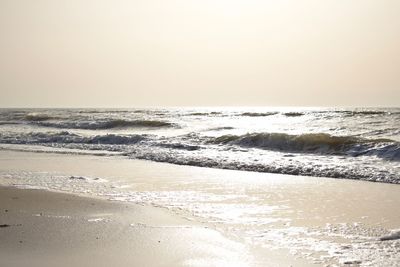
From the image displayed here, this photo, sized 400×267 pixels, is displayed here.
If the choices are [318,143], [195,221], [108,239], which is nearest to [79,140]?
[318,143]

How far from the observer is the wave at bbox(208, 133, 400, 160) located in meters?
13.2

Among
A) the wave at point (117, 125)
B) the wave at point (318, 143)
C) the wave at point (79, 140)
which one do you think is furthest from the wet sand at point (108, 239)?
the wave at point (117, 125)

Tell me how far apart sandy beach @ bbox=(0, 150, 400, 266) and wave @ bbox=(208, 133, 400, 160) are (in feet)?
15.7

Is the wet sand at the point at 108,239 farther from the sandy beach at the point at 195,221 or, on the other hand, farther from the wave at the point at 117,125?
the wave at the point at 117,125

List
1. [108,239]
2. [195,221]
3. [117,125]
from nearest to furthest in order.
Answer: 1. [108,239]
2. [195,221]
3. [117,125]

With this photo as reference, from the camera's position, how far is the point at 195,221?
5637 mm

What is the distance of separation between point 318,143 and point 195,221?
36.4 feet

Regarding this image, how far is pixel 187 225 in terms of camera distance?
5414 millimetres

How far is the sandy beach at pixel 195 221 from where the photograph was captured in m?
4.21

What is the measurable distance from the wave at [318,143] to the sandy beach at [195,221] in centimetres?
479

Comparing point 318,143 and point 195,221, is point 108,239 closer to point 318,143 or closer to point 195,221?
point 195,221

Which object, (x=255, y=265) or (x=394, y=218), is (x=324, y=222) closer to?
(x=394, y=218)

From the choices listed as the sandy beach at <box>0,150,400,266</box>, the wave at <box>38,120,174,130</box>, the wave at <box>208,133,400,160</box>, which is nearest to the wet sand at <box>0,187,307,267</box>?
the sandy beach at <box>0,150,400,266</box>

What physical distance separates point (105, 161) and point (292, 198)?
6.91m
